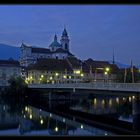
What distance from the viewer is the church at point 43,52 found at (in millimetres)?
52719

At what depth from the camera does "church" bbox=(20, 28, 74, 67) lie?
52719mm

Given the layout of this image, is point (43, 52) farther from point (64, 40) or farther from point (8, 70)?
point (8, 70)

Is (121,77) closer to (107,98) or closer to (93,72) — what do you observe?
(107,98)

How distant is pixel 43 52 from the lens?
55.3m

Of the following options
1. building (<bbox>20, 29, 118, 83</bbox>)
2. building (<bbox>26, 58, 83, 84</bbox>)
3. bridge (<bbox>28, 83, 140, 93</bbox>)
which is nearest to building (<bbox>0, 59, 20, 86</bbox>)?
building (<bbox>20, 29, 118, 83</bbox>)

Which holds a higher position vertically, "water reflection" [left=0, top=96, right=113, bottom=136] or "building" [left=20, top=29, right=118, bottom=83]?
"building" [left=20, top=29, right=118, bottom=83]

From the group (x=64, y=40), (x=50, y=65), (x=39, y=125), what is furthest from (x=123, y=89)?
(x=64, y=40)

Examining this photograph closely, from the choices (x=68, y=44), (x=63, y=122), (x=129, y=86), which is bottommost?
(x=63, y=122)

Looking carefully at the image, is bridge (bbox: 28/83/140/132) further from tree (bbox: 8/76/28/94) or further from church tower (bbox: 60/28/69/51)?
church tower (bbox: 60/28/69/51)

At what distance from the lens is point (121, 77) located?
94.9 feet
